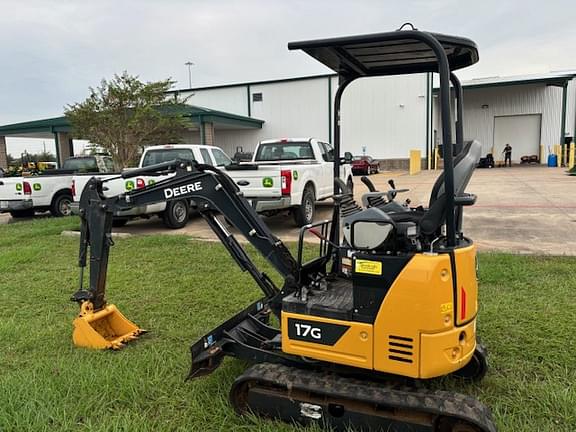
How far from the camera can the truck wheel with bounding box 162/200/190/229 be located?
36.4 ft

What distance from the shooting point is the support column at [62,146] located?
3180 cm

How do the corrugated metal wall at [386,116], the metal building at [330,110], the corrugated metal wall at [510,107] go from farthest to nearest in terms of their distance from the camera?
the corrugated metal wall at [510,107], the metal building at [330,110], the corrugated metal wall at [386,116]

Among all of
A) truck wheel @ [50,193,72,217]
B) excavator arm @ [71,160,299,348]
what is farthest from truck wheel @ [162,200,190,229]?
excavator arm @ [71,160,299,348]

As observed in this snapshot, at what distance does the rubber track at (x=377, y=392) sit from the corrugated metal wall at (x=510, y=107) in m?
34.2

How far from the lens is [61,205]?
13594 millimetres

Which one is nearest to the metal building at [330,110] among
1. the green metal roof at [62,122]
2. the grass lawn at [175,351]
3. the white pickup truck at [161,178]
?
the green metal roof at [62,122]

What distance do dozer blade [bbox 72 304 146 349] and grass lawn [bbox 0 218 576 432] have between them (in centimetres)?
9

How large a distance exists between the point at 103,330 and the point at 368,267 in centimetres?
296

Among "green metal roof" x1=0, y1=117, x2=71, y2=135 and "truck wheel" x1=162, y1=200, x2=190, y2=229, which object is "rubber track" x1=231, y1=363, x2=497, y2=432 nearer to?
"truck wheel" x1=162, y1=200, x2=190, y2=229

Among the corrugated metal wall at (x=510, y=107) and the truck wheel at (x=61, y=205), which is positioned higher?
the corrugated metal wall at (x=510, y=107)

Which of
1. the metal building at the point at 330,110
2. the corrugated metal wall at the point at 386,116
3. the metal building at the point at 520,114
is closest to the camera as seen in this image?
the corrugated metal wall at the point at 386,116

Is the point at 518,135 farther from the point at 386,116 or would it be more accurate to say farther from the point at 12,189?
the point at 12,189

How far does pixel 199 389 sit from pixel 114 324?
4.80 ft

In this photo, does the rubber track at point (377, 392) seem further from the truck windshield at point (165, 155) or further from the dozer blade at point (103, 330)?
the truck windshield at point (165, 155)
